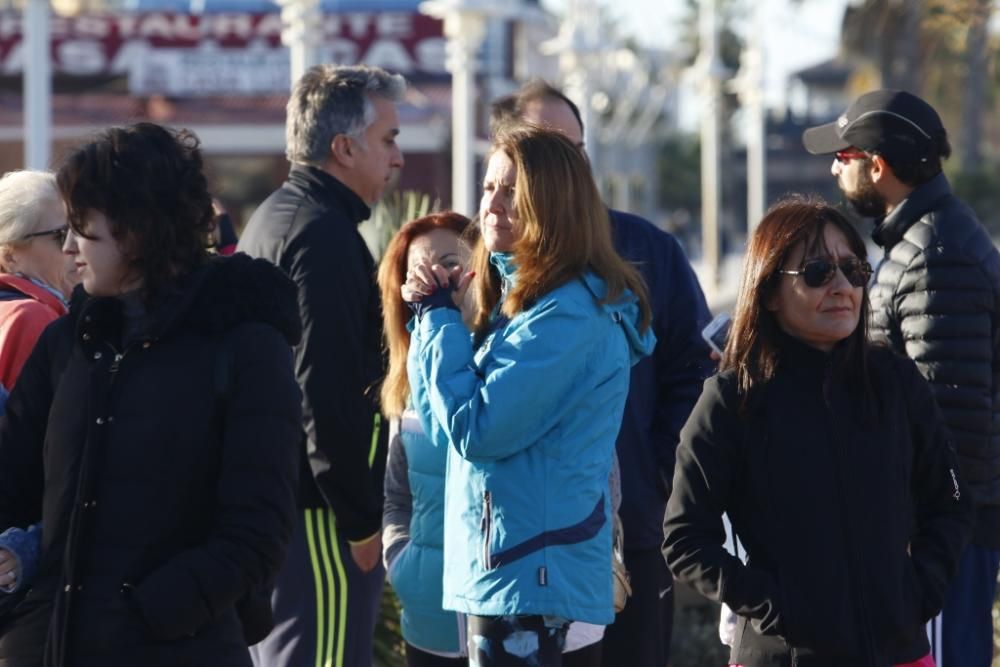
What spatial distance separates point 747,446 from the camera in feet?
12.4

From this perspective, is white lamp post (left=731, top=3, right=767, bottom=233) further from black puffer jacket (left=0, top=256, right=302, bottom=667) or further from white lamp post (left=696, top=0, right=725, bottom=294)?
black puffer jacket (left=0, top=256, right=302, bottom=667)

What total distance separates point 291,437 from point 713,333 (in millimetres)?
1550

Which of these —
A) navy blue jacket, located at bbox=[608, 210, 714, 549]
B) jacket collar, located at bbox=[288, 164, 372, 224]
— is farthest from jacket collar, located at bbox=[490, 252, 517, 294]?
jacket collar, located at bbox=[288, 164, 372, 224]

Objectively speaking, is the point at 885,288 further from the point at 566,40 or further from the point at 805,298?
the point at 566,40

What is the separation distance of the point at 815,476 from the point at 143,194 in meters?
1.51

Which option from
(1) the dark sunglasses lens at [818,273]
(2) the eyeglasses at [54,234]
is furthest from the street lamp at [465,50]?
(1) the dark sunglasses lens at [818,273]

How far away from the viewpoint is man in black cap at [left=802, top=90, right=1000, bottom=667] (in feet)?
15.6

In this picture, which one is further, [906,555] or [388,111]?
[388,111]

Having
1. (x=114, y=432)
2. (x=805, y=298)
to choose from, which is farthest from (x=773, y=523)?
(x=114, y=432)

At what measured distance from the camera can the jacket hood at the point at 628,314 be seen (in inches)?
153

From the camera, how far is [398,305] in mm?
4762

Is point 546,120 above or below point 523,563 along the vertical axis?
above

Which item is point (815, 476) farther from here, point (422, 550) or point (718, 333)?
point (422, 550)

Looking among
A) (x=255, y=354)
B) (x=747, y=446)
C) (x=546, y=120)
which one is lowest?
(x=747, y=446)
